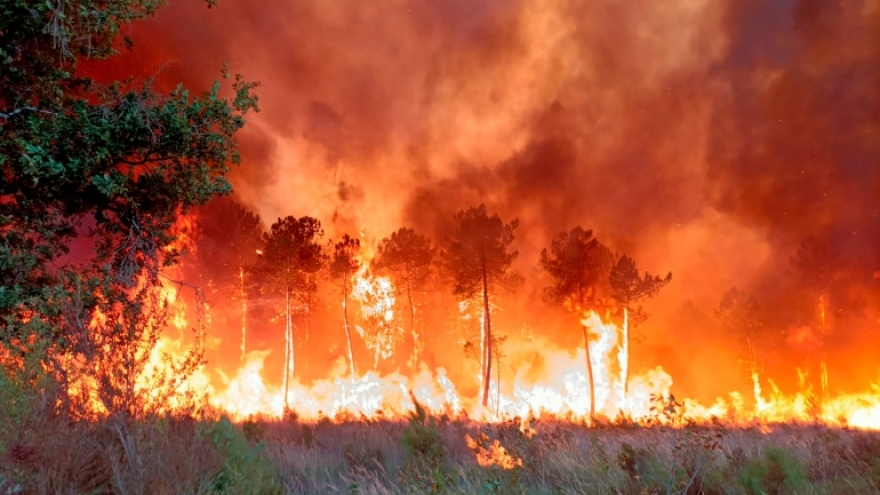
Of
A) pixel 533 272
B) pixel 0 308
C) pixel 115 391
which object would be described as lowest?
pixel 115 391

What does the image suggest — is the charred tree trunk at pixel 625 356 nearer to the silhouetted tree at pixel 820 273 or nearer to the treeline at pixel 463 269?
the treeline at pixel 463 269

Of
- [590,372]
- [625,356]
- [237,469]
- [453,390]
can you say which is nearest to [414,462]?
[237,469]

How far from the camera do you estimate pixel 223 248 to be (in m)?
42.6

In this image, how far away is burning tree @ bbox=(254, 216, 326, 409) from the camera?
3062 cm

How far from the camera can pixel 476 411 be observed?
1677 cm

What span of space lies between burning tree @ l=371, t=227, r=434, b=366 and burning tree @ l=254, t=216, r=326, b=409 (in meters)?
7.25

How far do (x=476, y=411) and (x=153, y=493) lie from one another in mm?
13084

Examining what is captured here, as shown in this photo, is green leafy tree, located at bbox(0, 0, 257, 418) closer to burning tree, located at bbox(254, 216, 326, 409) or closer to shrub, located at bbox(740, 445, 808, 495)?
shrub, located at bbox(740, 445, 808, 495)

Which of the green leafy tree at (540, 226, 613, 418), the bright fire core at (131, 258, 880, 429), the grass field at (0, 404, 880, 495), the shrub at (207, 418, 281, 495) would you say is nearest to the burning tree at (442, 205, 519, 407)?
the green leafy tree at (540, 226, 613, 418)

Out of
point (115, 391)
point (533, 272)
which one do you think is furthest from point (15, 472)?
point (533, 272)

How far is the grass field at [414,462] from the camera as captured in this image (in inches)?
188

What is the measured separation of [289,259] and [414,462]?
24.4 metres

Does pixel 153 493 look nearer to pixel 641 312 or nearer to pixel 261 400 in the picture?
pixel 261 400

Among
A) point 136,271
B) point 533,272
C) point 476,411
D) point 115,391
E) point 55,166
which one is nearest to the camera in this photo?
point 115,391
